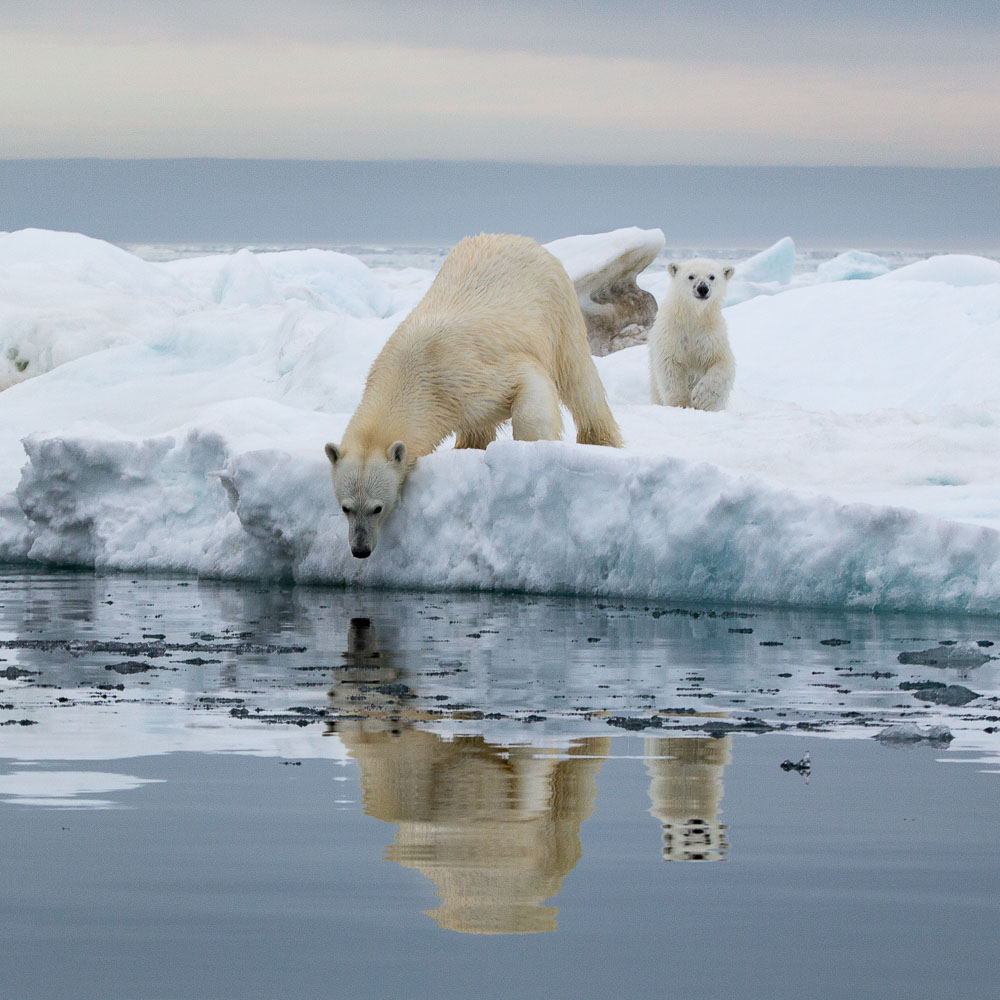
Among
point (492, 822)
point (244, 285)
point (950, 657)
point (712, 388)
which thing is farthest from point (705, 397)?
point (244, 285)

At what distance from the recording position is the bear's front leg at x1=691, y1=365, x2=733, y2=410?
15.5 meters

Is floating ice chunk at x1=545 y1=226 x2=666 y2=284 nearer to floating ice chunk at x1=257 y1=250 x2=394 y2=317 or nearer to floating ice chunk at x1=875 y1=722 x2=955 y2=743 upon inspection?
floating ice chunk at x1=257 y1=250 x2=394 y2=317

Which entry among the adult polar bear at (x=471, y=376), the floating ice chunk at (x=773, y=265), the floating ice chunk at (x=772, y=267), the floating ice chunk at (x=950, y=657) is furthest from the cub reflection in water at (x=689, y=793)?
the floating ice chunk at (x=773, y=265)

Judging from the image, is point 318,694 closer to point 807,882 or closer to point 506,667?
point 506,667

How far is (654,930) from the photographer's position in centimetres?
328

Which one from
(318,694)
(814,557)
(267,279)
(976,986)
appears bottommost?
(976,986)

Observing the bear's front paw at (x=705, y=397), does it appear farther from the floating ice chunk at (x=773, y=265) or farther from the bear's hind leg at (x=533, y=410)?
the floating ice chunk at (x=773, y=265)

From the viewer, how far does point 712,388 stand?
15.6 meters

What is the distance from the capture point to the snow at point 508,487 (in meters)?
8.70


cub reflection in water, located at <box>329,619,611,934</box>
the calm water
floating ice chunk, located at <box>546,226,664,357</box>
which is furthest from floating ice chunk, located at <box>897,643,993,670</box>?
floating ice chunk, located at <box>546,226,664,357</box>

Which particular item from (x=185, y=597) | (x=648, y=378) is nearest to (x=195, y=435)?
(x=185, y=597)

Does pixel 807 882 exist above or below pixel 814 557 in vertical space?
below

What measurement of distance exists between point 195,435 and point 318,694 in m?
5.43

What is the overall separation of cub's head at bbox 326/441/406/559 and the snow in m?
0.31
